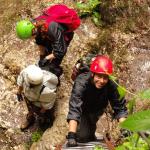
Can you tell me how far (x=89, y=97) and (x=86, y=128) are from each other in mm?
833

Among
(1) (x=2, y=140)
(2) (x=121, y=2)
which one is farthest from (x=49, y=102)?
(2) (x=121, y=2)

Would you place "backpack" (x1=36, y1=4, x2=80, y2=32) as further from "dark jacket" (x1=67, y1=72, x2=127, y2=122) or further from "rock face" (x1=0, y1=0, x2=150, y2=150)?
"rock face" (x1=0, y1=0, x2=150, y2=150)

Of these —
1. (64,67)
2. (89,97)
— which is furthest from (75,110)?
(64,67)

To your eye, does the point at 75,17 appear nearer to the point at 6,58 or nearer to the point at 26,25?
the point at 26,25

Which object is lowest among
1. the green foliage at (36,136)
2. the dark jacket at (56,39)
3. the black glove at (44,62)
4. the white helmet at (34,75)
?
the green foliage at (36,136)

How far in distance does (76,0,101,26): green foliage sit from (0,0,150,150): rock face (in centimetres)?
14

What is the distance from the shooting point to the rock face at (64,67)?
685 cm

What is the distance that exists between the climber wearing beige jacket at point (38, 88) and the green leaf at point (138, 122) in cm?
512

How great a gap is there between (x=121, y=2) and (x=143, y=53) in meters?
1.16

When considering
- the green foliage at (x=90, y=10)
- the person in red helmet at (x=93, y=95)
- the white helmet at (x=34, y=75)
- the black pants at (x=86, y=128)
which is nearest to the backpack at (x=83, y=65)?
the person in red helmet at (x=93, y=95)

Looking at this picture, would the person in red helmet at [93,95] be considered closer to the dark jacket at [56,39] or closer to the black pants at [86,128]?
the black pants at [86,128]

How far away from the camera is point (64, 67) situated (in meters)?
7.75

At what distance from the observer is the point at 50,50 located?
20.8 ft

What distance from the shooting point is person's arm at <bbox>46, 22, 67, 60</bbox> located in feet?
18.6
